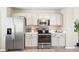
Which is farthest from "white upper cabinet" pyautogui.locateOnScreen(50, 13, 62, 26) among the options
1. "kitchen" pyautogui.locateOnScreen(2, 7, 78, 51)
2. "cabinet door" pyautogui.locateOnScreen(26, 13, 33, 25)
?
"cabinet door" pyautogui.locateOnScreen(26, 13, 33, 25)

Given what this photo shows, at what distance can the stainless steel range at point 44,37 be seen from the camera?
4.92 ft

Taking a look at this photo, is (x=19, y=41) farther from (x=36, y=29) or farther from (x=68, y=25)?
(x=68, y=25)

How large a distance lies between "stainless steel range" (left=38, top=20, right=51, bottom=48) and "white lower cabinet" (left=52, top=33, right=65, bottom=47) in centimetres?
6

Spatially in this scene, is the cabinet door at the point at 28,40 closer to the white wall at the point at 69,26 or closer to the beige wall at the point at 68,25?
the beige wall at the point at 68,25

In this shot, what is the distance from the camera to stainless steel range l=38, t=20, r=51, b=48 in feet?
4.92

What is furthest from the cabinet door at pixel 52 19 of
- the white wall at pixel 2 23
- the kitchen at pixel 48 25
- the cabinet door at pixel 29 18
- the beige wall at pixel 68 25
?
the white wall at pixel 2 23

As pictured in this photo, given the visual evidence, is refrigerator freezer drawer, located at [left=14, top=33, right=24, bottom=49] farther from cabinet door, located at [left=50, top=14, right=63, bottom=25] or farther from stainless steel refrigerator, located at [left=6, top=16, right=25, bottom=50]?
cabinet door, located at [left=50, top=14, right=63, bottom=25]

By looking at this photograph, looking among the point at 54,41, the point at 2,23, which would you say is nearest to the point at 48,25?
the point at 54,41

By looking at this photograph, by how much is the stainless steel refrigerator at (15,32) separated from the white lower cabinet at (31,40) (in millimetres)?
63

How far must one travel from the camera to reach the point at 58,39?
4.93 feet
